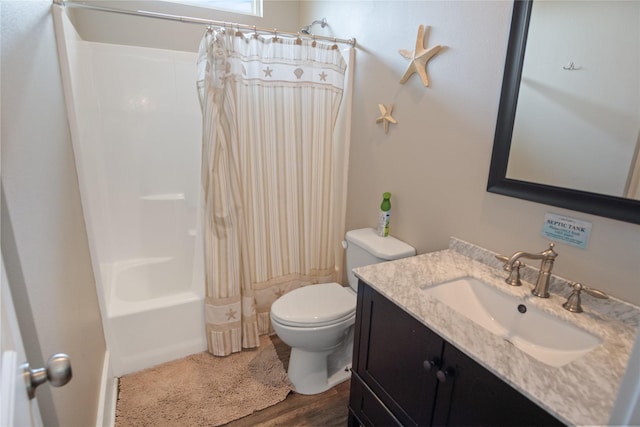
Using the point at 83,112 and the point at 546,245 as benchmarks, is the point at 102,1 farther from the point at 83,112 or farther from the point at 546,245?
the point at 546,245

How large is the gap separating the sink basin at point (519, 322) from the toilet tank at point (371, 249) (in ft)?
1.39

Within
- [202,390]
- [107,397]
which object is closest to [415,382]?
[202,390]

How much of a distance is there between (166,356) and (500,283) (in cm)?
182

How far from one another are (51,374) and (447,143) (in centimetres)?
151

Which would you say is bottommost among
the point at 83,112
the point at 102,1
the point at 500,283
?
the point at 500,283

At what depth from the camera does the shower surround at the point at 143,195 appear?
184 centimetres

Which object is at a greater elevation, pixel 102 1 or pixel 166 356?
pixel 102 1

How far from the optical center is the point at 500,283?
1214mm

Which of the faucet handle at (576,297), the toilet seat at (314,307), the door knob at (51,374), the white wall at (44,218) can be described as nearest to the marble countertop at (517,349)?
the faucet handle at (576,297)

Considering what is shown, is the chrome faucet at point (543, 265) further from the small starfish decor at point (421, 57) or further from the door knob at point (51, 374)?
the door knob at point (51, 374)

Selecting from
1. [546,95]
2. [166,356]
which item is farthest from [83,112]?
[546,95]

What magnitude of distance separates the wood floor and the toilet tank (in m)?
0.59

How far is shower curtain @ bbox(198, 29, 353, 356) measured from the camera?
68.6 inches

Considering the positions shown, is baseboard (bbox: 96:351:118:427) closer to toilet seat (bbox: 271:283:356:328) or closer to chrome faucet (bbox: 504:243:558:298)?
toilet seat (bbox: 271:283:356:328)
